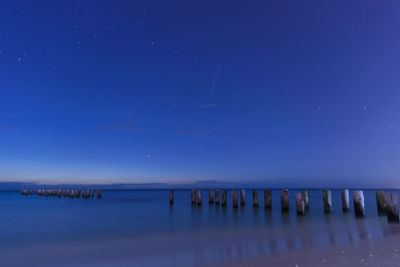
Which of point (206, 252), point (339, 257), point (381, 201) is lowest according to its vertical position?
point (206, 252)

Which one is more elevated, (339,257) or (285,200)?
(285,200)

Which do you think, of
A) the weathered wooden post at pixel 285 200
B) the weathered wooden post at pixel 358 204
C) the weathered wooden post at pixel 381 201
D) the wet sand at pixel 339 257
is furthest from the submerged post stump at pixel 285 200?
the wet sand at pixel 339 257

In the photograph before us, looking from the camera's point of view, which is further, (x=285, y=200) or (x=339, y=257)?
(x=285, y=200)

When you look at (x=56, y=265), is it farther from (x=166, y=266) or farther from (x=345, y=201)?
(x=345, y=201)

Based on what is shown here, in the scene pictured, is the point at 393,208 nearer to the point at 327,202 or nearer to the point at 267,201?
the point at 327,202

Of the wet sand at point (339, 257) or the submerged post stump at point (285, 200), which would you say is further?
the submerged post stump at point (285, 200)

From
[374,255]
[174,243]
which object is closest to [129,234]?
[174,243]

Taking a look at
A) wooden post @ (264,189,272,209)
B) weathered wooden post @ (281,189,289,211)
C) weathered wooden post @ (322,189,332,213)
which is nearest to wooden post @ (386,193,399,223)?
weathered wooden post @ (322,189,332,213)

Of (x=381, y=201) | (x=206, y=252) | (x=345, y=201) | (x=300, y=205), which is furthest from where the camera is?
(x=345, y=201)

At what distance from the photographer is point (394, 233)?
898cm

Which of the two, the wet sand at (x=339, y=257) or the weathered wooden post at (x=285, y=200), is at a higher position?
the weathered wooden post at (x=285, y=200)

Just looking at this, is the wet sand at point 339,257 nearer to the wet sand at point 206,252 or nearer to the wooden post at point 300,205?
the wet sand at point 206,252

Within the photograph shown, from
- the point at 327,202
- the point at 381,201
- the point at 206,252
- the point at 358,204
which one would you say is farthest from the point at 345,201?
the point at 206,252

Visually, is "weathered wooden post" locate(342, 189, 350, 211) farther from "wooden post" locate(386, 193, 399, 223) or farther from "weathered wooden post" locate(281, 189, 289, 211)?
"wooden post" locate(386, 193, 399, 223)
